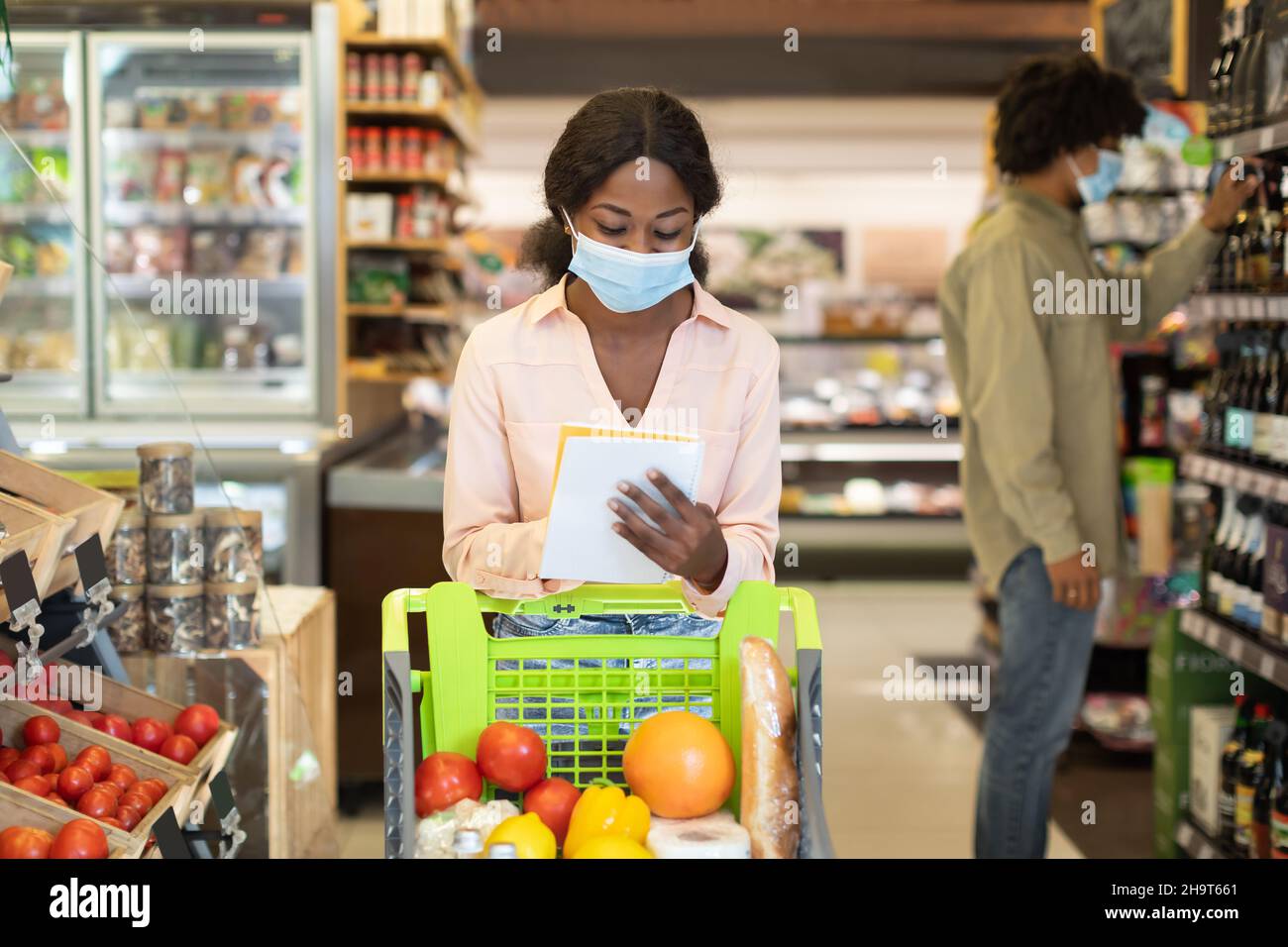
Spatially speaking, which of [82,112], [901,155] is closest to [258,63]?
[82,112]

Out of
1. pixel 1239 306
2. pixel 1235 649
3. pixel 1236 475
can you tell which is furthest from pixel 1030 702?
pixel 1239 306

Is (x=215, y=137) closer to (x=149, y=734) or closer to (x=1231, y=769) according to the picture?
(x=149, y=734)

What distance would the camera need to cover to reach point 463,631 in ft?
5.11

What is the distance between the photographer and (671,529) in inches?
60.8

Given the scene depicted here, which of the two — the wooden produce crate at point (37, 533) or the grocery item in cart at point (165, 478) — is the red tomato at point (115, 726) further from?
the grocery item in cart at point (165, 478)

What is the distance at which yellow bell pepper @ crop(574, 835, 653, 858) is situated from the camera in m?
1.32

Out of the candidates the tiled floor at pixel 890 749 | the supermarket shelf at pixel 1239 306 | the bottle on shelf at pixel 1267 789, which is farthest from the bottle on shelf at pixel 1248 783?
the supermarket shelf at pixel 1239 306

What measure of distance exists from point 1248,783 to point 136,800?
99.9 inches

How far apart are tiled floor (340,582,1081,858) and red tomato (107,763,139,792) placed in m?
1.49

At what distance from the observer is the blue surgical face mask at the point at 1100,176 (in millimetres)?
3277

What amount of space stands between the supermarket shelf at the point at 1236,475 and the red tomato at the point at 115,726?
241 cm

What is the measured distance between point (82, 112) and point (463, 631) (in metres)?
4.12

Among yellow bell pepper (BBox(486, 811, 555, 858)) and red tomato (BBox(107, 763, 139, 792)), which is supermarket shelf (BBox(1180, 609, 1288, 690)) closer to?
yellow bell pepper (BBox(486, 811, 555, 858))

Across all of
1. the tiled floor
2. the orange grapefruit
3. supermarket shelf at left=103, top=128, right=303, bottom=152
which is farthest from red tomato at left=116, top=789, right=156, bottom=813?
supermarket shelf at left=103, top=128, right=303, bottom=152
